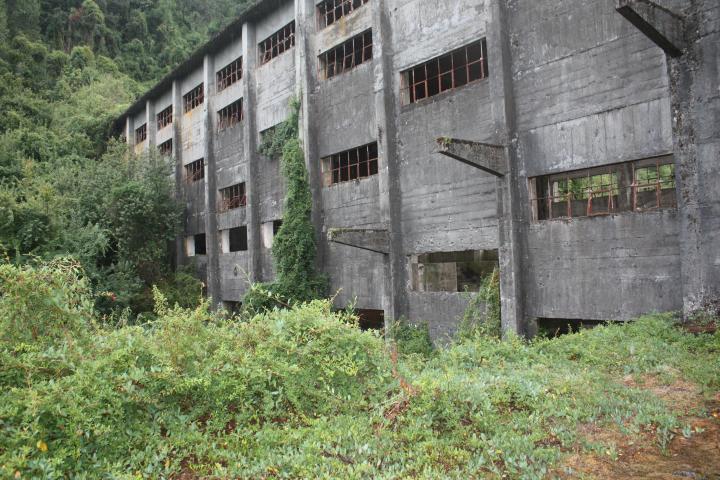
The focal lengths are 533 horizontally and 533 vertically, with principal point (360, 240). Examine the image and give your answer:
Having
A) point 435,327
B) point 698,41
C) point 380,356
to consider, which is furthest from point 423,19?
point 380,356

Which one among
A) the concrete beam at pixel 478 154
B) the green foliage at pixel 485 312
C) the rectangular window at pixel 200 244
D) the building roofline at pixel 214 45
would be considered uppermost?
the building roofline at pixel 214 45

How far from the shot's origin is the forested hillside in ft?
63.1

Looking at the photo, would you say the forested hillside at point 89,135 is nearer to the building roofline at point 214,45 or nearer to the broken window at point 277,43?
the building roofline at point 214,45

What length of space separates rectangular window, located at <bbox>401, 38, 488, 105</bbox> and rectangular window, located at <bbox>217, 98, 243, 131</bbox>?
32.7 feet

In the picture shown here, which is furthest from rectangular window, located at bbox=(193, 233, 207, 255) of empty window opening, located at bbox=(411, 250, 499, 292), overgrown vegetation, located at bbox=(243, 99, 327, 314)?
empty window opening, located at bbox=(411, 250, 499, 292)

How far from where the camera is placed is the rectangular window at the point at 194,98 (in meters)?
25.3

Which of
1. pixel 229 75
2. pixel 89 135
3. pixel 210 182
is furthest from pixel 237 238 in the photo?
pixel 89 135

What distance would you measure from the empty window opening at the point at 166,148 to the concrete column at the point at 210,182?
5.40 m

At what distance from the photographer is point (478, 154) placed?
1136 cm

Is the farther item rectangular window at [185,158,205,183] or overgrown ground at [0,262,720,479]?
rectangular window at [185,158,205,183]

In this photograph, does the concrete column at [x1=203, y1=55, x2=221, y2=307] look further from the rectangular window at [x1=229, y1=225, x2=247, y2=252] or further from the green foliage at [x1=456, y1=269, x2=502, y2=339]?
the green foliage at [x1=456, y1=269, x2=502, y2=339]

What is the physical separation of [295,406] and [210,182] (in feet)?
64.5

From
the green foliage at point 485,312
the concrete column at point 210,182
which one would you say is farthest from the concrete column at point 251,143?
the green foliage at point 485,312

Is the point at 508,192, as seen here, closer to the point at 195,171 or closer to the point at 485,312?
the point at 485,312
